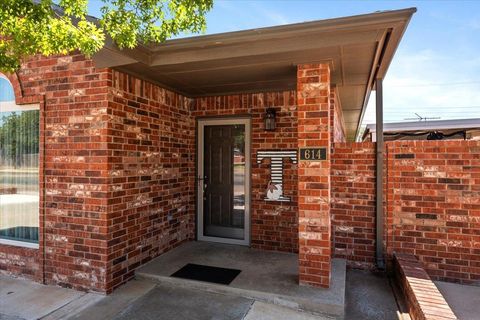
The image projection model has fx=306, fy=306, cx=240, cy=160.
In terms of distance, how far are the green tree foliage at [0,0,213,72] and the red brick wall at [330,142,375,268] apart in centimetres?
260

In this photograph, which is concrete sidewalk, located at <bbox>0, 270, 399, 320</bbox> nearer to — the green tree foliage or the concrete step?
the concrete step

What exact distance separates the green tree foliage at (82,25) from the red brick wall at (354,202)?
2600 millimetres

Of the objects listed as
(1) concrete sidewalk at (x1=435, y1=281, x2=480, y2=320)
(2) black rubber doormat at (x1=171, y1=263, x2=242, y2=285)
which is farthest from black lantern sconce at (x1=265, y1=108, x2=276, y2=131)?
(1) concrete sidewalk at (x1=435, y1=281, x2=480, y2=320)

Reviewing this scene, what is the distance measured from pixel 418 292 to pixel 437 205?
55.9 inches

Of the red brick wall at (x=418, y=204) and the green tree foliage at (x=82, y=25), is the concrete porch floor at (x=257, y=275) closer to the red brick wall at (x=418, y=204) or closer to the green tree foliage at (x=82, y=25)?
the red brick wall at (x=418, y=204)

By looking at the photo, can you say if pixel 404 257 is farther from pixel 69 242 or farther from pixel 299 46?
pixel 69 242

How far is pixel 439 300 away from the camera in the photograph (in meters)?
2.71

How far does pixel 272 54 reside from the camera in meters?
3.14

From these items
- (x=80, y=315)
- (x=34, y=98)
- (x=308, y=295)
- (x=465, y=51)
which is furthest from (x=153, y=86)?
(x=465, y=51)

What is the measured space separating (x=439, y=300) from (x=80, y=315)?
3375mm

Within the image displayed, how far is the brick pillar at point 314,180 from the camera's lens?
3254 mm

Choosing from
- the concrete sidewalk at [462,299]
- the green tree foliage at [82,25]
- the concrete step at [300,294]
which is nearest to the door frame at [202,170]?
the concrete step at [300,294]

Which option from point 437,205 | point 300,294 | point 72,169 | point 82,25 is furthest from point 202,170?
point 437,205

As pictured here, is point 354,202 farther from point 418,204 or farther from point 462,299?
point 462,299
